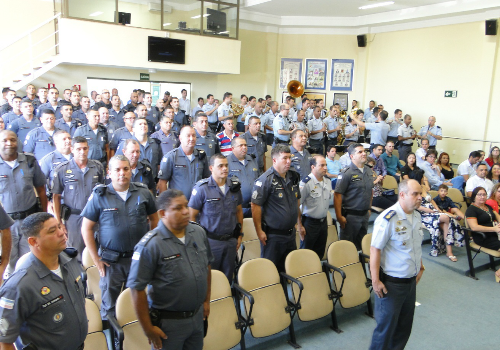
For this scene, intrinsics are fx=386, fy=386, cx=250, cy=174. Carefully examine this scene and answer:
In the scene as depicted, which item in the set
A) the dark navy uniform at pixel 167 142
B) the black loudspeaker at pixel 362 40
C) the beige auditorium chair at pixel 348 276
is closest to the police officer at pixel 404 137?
the black loudspeaker at pixel 362 40

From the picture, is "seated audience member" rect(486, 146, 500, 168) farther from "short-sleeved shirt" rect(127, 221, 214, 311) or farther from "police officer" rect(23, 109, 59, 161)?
"police officer" rect(23, 109, 59, 161)

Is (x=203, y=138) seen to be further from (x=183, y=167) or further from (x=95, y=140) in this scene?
(x=95, y=140)

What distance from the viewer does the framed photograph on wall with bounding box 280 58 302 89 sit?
559 inches

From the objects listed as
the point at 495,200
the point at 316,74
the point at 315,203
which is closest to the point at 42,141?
the point at 315,203

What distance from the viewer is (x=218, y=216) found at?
3457 mm

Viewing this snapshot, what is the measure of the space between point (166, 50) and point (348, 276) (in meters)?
8.89

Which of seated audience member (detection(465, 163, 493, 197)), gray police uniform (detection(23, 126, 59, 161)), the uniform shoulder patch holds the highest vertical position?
gray police uniform (detection(23, 126, 59, 161))

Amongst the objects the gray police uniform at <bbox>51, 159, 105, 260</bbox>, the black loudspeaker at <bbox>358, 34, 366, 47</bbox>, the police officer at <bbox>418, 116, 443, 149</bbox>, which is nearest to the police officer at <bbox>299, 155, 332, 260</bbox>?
the gray police uniform at <bbox>51, 159, 105, 260</bbox>

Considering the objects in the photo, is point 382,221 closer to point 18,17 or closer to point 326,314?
point 326,314

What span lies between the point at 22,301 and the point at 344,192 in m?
3.42

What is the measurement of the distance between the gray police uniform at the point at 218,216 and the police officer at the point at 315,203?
101 centimetres

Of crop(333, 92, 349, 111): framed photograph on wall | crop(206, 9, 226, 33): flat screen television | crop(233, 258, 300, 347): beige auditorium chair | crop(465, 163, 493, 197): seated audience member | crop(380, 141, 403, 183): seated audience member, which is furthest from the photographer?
crop(333, 92, 349, 111): framed photograph on wall

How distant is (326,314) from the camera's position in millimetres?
3568

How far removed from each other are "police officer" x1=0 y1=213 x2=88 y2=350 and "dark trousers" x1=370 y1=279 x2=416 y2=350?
2.11 meters
